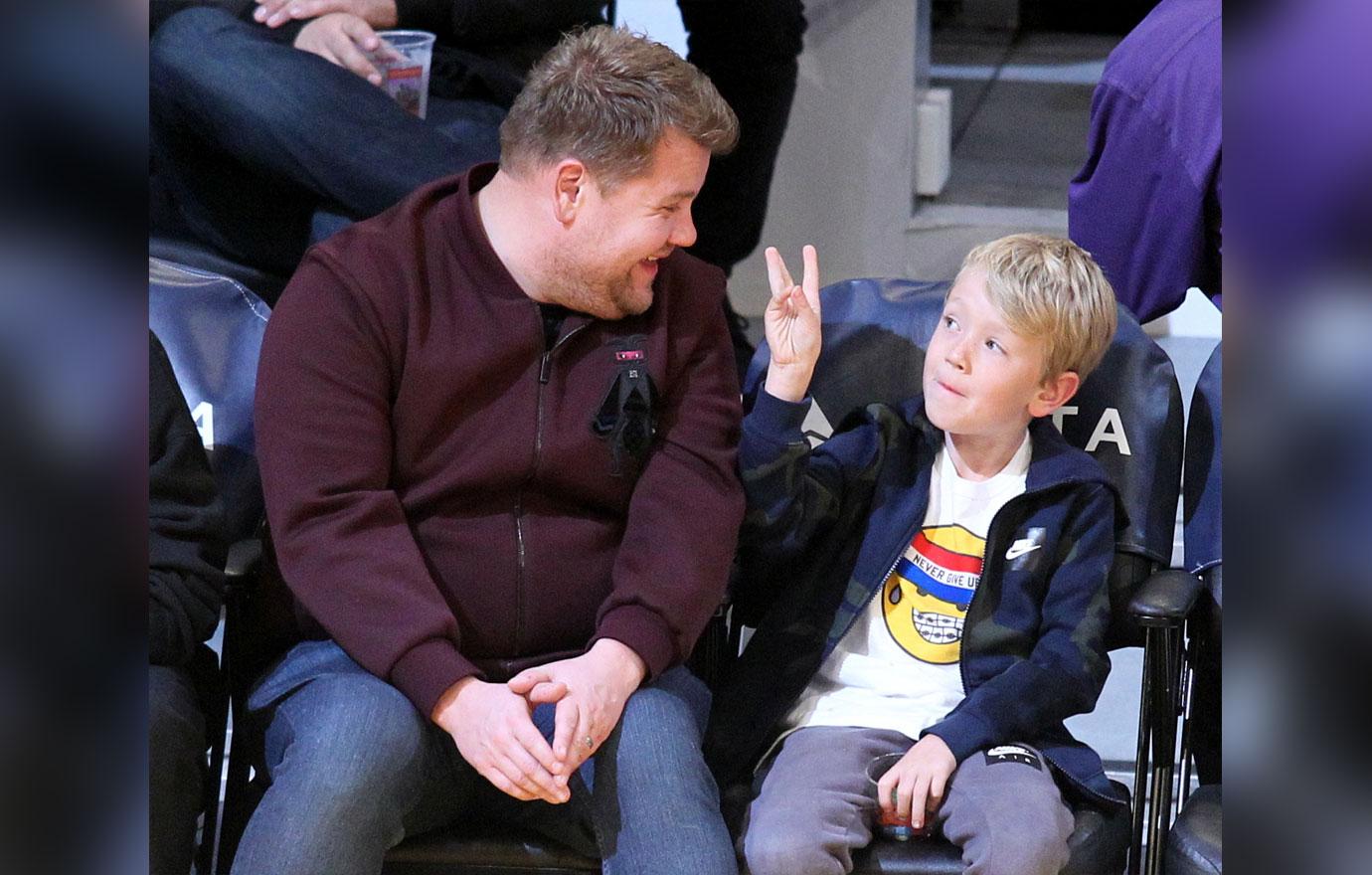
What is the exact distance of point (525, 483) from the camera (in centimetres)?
203

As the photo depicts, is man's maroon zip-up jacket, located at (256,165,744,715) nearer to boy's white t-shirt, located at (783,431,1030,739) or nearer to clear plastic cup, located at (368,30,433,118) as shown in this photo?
boy's white t-shirt, located at (783,431,1030,739)

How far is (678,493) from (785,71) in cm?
233

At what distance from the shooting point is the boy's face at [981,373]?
2.12m

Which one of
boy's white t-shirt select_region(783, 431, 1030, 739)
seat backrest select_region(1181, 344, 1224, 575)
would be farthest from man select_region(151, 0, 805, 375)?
seat backrest select_region(1181, 344, 1224, 575)

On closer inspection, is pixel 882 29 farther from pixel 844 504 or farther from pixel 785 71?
pixel 844 504

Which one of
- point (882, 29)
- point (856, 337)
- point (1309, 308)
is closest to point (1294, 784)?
point (1309, 308)

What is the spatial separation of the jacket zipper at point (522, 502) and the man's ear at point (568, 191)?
15 centimetres

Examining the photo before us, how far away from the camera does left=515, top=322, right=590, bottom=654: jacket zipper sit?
201cm

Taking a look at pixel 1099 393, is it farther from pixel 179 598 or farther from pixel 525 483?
pixel 179 598

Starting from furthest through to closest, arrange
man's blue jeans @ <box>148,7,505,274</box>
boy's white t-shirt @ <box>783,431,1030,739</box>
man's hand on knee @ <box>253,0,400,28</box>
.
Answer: man's hand on knee @ <box>253,0,400,28</box> < man's blue jeans @ <box>148,7,505,274</box> < boy's white t-shirt @ <box>783,431,1030,739</box>

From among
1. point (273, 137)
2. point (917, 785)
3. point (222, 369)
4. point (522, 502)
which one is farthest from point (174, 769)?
point (273, 137)

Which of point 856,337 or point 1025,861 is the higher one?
point 856,337

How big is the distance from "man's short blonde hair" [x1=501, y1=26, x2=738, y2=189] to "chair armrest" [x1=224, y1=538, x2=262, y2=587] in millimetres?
601

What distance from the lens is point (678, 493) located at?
2062 millimetres
